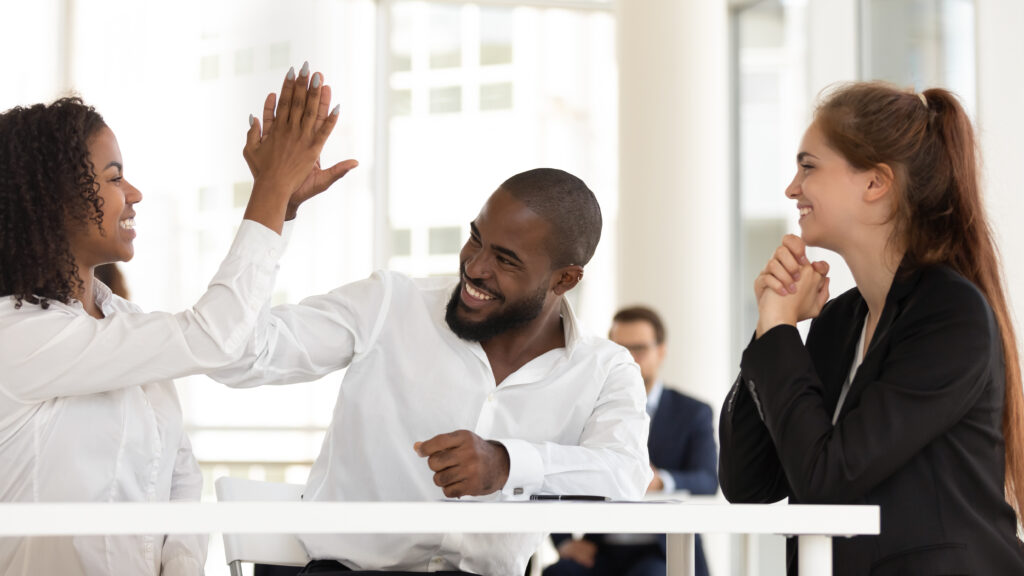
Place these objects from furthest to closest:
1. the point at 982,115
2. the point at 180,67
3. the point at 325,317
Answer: the point at 180,67 < the point at 982,115 < the point at 325,317

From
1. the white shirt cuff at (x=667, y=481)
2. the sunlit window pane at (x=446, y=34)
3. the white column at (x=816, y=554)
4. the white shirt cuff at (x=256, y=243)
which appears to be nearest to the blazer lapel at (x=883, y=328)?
the white column at (x=816, y=554)

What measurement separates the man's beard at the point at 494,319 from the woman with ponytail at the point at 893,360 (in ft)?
1.36

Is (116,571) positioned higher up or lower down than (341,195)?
lower down

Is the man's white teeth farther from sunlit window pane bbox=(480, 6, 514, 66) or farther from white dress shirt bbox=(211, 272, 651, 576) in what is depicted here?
sunlit window pane bbox=(480, 6, 514, 66)

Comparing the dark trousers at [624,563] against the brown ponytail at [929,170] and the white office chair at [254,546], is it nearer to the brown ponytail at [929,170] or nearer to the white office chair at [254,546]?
the white office chair at [254,546]

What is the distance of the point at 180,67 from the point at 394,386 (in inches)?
180

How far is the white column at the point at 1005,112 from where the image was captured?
417cm

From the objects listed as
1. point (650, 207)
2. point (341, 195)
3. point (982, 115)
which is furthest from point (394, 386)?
point (341, 195)

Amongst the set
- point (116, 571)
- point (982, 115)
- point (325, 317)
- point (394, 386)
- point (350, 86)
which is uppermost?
point (350, 86)

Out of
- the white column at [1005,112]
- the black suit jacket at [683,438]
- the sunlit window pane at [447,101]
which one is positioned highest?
the sunlit window pane at [447,101]

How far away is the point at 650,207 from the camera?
541 cm

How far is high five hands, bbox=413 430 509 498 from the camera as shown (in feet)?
5.35

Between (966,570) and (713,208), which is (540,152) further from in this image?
(966,570)

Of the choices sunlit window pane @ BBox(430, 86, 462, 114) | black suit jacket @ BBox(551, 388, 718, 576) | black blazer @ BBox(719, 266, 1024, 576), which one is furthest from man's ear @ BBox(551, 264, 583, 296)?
sunlit window pane @ BBox(430, 86, 462, 114)
